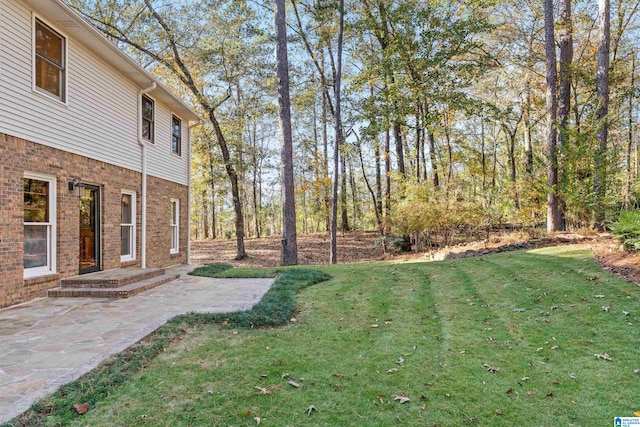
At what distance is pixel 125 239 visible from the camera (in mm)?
8312

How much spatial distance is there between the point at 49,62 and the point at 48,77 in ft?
0.81

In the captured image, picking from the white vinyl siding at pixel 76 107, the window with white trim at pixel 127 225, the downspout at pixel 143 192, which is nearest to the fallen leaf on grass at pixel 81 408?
the white vinyl siding at pixel 76 107

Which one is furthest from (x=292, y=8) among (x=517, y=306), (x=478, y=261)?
(x=517, y=306)

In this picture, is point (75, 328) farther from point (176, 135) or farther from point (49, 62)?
point (176, 135)

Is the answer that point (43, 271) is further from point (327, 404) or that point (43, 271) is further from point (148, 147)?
point (327, 404)

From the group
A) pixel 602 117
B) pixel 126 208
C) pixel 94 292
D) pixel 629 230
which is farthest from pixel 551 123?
pixel 94 292

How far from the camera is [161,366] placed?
3.11 meters

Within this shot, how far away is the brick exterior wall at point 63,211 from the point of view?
504 cm

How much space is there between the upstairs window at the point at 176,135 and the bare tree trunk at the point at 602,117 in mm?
10881

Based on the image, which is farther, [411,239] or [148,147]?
[411,239]

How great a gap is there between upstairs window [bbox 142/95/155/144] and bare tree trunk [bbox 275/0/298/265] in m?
3.36

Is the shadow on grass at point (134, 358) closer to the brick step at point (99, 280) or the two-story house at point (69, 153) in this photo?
the brick step at point (99, 280)

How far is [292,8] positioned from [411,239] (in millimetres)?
10690

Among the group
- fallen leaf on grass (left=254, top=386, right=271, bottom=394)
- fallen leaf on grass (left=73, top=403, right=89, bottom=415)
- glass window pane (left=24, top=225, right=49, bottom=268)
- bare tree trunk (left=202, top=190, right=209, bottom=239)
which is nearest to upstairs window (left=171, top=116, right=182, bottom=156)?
glass window pane (left=24, top=225, right=49, bottom=268)
